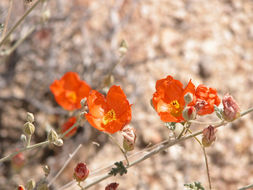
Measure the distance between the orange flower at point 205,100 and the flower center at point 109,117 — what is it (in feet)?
1.20

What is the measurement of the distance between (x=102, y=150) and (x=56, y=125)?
39 centimetres

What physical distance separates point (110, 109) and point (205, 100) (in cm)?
42

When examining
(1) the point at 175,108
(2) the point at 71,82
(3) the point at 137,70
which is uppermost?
(2) the point at 71,82

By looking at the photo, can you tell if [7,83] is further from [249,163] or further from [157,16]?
[249,163]

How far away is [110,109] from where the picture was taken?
1.50 m

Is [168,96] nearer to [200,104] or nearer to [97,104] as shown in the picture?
[200,104]

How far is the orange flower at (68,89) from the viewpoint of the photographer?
2.07 meters

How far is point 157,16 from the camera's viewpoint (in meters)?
3.10

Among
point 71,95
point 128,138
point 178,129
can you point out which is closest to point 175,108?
point 178,129

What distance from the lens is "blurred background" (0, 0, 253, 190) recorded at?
251 centimetres

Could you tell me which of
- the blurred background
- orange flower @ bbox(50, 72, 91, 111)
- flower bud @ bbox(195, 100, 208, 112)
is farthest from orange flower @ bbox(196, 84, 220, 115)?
the blurred background

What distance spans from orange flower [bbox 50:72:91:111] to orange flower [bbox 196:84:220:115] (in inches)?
34.2

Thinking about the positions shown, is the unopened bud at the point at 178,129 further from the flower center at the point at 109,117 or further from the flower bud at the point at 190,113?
the flower center at the point at 109,117

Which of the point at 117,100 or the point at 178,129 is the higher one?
the point at 117,100
